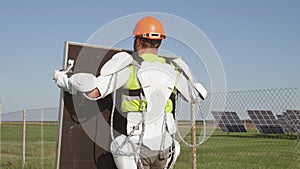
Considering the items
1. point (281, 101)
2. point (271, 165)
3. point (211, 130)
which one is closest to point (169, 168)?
point (211, 130)

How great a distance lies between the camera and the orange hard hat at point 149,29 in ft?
11.8

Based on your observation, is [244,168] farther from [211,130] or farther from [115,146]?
[115,146]

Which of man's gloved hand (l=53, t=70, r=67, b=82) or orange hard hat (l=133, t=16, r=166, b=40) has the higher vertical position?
orange hard hat (l=133, t=16, r=166, b=40)

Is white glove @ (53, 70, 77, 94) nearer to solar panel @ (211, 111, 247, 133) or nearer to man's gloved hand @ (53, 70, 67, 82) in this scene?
man's gloved hand @ (53, 70, 67, 82)

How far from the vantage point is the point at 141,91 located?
140 inches

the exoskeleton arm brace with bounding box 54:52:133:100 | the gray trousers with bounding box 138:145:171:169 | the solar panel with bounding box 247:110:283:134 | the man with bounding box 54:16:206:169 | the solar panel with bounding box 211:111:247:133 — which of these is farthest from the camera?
the solar panel with bounding box 247:110:283:134

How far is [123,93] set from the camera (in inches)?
144

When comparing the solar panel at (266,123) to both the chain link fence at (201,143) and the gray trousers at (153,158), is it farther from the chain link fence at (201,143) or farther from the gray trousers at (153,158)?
the gray trousers at (153,158)

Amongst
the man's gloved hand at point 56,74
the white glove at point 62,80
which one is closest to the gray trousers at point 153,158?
the white glove at point 62,80

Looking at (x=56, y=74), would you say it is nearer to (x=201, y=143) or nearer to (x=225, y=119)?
(x=201, y=143)

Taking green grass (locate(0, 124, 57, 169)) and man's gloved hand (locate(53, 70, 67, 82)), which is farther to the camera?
green grass (locate(0, 124, 57, 169))

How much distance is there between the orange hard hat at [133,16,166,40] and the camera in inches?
141

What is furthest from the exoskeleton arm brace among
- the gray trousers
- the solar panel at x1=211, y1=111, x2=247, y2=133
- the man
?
the solar panel at x1=211, y1=111, x2=247, y2=133

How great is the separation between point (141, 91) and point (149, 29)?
0.53 meters
